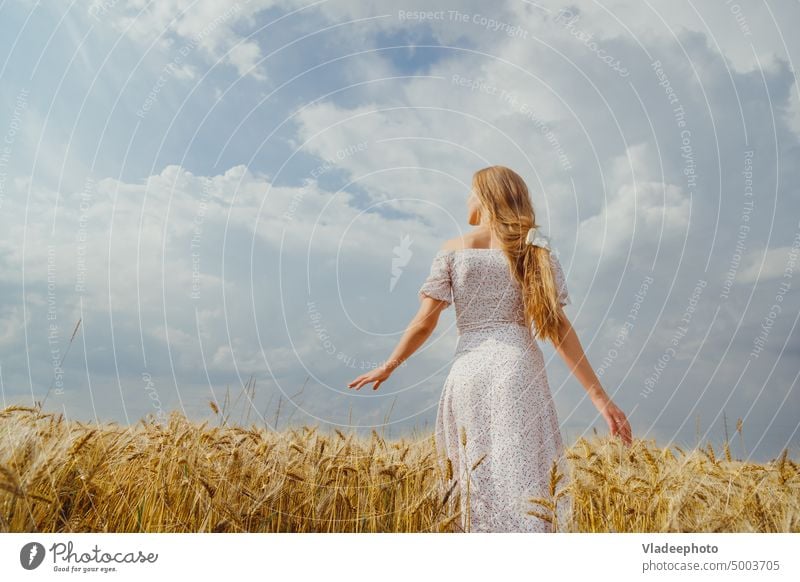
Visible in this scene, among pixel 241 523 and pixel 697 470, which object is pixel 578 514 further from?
pixel 241 523

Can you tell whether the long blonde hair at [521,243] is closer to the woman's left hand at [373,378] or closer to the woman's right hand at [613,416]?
the woman's right hand at [613,416]

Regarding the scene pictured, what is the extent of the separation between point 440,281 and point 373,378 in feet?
3.08

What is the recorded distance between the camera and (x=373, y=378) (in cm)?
421

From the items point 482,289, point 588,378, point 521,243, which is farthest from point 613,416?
point 521,243

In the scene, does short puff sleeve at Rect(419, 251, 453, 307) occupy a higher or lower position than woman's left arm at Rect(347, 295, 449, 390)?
higher

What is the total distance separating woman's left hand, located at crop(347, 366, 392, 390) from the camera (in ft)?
13.7

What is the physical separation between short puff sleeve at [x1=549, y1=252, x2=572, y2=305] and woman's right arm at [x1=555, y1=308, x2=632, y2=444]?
170mm

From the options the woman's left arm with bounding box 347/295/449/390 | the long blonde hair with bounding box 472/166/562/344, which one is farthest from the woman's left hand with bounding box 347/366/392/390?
the long blonde hair with bounding box 472/166/562/344

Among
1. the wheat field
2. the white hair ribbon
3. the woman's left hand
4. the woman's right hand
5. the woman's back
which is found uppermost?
the white hair ribbon

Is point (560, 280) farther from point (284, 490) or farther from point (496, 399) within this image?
point (284, 490)

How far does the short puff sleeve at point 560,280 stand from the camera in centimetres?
461

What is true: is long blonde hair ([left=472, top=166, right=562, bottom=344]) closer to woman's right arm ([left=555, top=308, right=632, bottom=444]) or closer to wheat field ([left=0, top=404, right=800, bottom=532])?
woman's right arm ([left=555, top=308, right=632, bottom=444])
